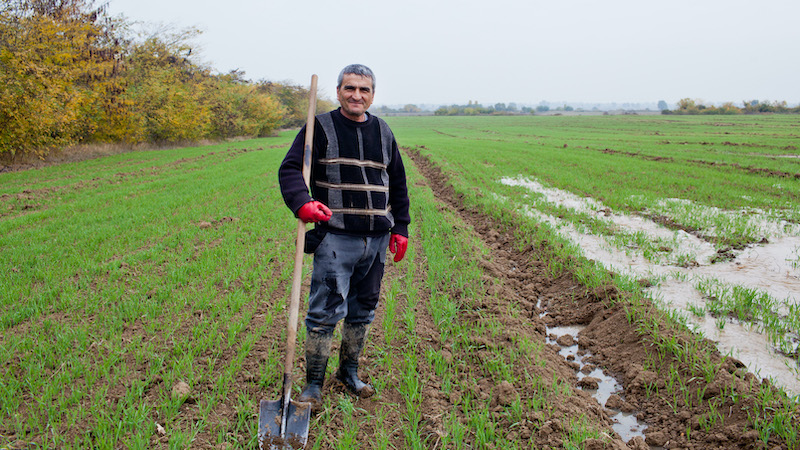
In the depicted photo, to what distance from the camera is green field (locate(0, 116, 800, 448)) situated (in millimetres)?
2654

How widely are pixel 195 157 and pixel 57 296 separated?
1750 centimetres

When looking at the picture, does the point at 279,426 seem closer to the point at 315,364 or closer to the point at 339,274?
the point at 315,364

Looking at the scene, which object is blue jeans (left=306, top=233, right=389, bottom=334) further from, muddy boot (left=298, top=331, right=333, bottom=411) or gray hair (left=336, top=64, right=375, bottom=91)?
gray hair (left=336, top=64, right=375, bottom=91)

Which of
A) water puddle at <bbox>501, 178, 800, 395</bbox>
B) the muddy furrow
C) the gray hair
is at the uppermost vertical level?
the gray hair

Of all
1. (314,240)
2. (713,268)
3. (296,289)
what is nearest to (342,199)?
(314,240)

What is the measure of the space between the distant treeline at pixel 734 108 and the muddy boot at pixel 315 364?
98.7 m

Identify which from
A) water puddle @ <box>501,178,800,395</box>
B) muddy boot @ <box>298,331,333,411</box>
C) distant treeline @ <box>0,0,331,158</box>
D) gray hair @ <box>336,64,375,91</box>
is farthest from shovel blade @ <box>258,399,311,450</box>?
distant treeline @ <box>0,0,331,158</box>

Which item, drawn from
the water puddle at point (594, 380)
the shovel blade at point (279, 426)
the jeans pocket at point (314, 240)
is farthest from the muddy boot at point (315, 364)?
the water puddle at point (594, 380)

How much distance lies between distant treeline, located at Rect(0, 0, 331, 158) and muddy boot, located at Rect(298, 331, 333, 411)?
16.3 metres

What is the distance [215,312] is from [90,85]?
2099 cm

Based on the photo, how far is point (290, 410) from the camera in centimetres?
254

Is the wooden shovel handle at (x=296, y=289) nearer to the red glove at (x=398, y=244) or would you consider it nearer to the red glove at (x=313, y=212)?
the red glove at (x=313, y=212)

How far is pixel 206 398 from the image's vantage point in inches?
114

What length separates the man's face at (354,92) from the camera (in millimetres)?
2566
